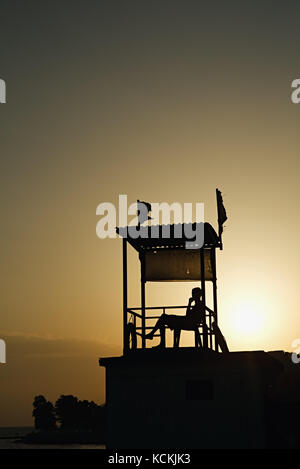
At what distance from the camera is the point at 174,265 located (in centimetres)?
2403

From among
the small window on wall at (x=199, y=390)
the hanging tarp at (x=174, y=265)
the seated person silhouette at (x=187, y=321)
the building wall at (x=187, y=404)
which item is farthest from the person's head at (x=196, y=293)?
the small window on wall at (x=199, y=390)

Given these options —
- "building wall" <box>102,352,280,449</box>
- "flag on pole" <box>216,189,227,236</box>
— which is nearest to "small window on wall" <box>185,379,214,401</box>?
"building wall" <box>102,352,280,449</box>

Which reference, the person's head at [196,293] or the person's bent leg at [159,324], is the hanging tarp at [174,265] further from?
the person's bent leg at [159,324]

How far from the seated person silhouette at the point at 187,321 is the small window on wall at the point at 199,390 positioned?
1.24 m

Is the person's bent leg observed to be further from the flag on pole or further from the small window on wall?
the flag on pole

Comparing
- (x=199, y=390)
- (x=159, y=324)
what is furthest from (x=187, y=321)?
(x=199, y=390)

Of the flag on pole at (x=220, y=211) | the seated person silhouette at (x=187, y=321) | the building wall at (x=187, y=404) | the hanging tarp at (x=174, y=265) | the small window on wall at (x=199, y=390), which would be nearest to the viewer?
the building wall at (x=187, y=404)

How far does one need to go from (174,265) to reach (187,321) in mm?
3216

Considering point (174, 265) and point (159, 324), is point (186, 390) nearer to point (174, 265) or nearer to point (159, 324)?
point (159, 324)

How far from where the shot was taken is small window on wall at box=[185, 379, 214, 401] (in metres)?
20.1

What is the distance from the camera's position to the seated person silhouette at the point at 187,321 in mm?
21125
